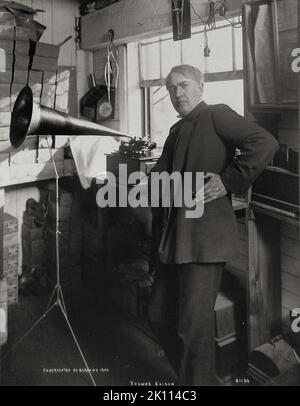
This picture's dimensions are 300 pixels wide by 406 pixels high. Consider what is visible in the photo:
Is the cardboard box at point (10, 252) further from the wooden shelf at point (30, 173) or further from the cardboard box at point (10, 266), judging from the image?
the wooden shelf at point (30, 173)

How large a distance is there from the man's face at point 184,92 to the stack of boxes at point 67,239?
2.14 meters

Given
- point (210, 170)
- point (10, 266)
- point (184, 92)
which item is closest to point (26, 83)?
point (10, 266)

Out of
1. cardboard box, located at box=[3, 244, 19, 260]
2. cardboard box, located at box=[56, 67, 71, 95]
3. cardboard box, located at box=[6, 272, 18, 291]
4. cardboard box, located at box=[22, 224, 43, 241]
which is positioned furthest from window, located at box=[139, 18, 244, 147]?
cardboard box, located at box=[6, 272, 18, 291]

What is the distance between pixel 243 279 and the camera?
111 inches

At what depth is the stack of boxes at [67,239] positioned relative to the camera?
13.5 ft

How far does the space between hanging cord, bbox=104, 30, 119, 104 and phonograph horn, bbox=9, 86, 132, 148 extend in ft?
5.29

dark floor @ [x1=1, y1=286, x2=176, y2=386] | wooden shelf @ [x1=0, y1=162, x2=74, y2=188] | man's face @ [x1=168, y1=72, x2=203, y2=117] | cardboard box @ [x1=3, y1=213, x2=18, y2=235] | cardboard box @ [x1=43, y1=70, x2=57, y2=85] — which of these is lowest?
dark floor @ [x1=1, y1=286, x2=176, y2=386]

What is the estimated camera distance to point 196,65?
330 centimetres

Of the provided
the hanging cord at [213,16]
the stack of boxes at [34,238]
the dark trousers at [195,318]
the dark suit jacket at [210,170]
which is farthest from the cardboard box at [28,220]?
the hanging cord at [213,16]

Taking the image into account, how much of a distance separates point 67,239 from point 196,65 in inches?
78.6

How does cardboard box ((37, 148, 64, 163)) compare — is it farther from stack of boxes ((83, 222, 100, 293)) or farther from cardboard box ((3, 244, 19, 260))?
cardboard box ((3, 244, 19, 260))

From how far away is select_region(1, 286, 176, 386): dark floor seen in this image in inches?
106

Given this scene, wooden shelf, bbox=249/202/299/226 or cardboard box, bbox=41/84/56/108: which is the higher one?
cardboard box, bbox=41/84/56/108

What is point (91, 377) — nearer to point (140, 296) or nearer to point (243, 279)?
point (140, 296)
